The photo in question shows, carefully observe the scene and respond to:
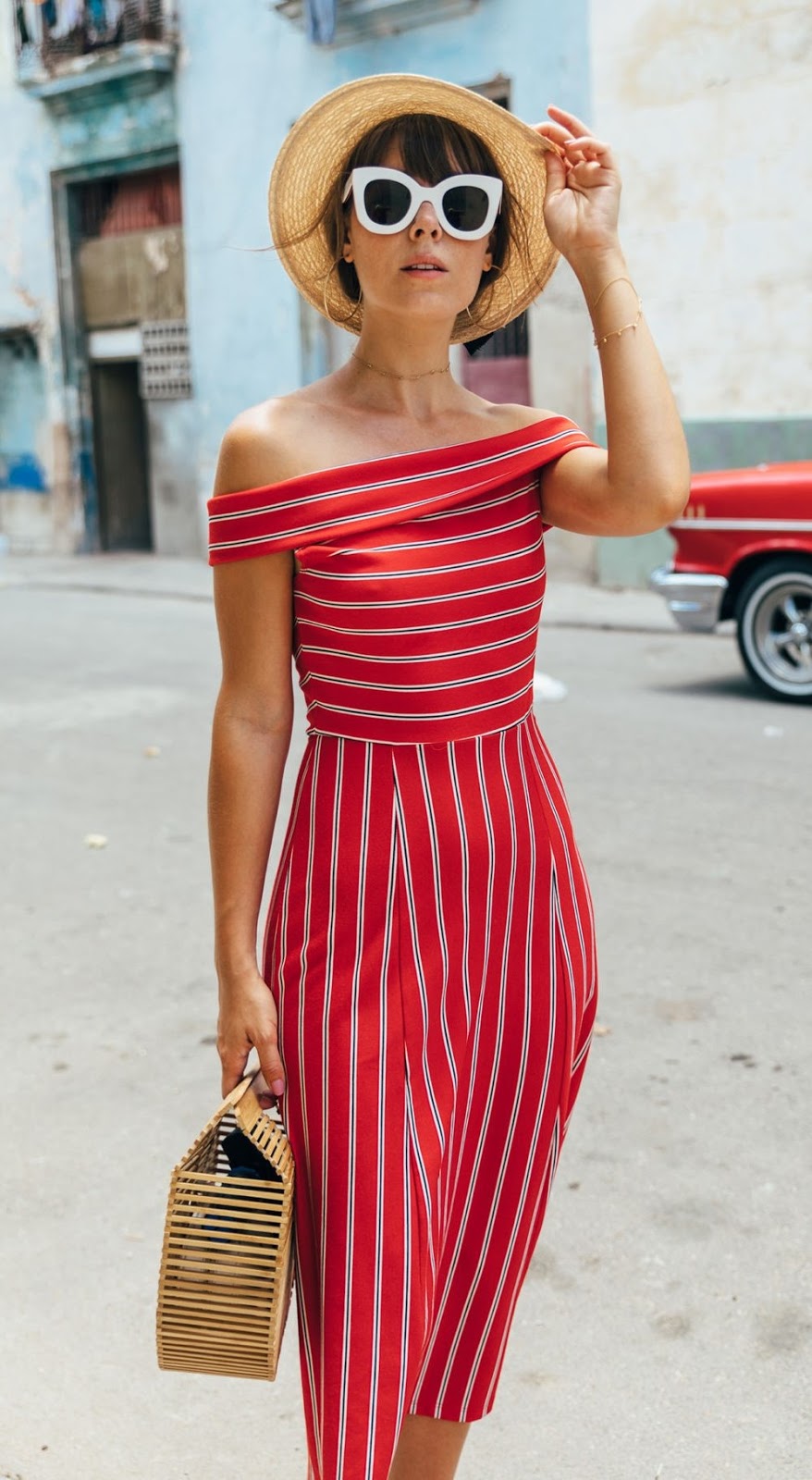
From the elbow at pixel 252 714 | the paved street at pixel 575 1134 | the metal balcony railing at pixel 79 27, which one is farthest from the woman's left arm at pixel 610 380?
the metal balcony railing at pixel 79 27

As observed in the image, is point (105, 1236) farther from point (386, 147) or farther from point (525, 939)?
point (386, 147)

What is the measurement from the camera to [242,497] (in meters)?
1.81

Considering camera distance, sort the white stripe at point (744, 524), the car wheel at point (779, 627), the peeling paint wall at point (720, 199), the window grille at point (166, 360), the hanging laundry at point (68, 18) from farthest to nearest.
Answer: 1. the hanging laundry at point (68, 18)
2. the window grille at point (166, 360)
3. the peeling paint wall at point (720, 199)
4. the car wheel at point (779, 627)
5. the white stripe at point (744, 524)

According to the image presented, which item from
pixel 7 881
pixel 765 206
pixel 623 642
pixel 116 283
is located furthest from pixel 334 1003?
pixel 116 283

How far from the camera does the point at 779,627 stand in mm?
8992

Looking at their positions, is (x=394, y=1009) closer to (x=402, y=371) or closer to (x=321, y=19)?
(x=402, y=371)

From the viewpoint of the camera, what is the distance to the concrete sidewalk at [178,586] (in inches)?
514

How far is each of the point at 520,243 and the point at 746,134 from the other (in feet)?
41.5

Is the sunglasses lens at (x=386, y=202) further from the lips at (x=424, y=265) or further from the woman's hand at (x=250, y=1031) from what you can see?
the woman's hand at (x=250, y=1031)

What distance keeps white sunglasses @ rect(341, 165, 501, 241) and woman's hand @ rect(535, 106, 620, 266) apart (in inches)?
3.1

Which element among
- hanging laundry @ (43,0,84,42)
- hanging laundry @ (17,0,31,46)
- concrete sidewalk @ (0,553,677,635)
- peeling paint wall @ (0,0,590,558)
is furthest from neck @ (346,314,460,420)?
hanging laundry @ (17,0,31,46)

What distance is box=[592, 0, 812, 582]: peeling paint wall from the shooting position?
44.0 feet

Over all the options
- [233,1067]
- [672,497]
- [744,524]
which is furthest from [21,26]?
[233,1067]

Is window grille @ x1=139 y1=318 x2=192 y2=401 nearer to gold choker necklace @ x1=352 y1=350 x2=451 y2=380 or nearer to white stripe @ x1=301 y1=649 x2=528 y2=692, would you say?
gold choker necklace @ x1=352 y1=350 x2=451 y2=380
